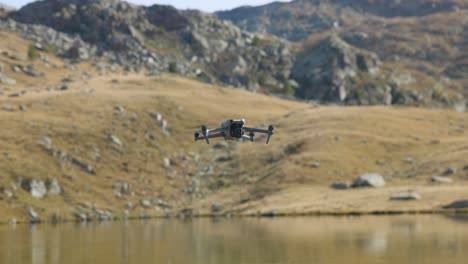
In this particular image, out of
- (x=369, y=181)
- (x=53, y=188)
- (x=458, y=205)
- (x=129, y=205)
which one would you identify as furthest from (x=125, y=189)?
(x=458, y=205)

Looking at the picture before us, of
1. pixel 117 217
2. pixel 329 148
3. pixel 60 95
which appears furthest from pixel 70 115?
pixel 329 148

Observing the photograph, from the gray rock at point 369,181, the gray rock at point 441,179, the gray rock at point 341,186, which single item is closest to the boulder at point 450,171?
the gray rock at point 441,179

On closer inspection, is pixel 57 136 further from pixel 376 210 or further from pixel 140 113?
pixel 376 210

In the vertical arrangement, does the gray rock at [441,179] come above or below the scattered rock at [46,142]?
below

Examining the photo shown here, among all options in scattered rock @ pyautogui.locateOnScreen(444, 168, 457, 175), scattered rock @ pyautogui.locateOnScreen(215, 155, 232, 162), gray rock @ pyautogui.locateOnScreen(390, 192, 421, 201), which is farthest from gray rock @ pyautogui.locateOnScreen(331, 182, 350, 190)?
scattered rock @ pyautogui.locateOnScreen(215, 155, 232, 162)

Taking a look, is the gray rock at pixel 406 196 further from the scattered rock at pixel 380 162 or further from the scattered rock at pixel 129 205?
the scattered rock at pixel 129 205
